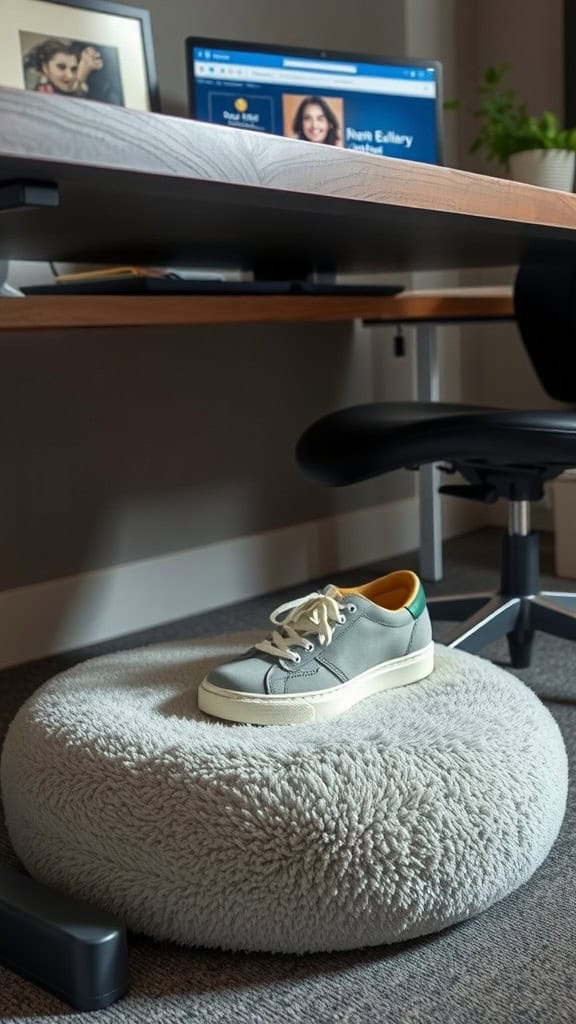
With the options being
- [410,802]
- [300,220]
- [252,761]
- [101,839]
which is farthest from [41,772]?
[300,220]

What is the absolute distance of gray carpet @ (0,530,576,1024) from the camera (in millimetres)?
977

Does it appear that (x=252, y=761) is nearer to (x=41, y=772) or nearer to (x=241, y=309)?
(x=41, y=772)

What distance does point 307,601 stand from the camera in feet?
4.08

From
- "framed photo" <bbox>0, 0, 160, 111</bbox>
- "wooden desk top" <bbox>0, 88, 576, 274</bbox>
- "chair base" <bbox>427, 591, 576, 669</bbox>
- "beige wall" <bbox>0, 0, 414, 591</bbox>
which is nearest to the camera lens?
"wooden desk top" <bbox>0, 88, 576, 274</bbox>

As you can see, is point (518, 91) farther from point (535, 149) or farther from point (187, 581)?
point (187, 581)

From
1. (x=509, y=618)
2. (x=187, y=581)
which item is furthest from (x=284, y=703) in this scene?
(x=187, y=581)

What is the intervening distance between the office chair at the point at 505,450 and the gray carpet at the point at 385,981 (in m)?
0.61

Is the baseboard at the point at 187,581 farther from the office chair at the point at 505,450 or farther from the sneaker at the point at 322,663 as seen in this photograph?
the sneaker at the point at 322,663

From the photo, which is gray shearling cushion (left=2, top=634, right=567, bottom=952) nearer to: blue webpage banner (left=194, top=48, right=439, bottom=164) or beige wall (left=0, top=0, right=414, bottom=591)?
beige wall (left=0, top=0, right=414, bottom=591)

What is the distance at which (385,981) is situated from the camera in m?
1.02

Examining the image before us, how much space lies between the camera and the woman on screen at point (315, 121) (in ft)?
7.67

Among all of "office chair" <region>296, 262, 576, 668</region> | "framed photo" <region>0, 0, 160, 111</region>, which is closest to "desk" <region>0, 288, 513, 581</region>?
"office chair" <region>296, 262, 576, 668</region>

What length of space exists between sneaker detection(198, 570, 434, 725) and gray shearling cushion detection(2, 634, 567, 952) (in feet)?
0.07

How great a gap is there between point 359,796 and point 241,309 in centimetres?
103
